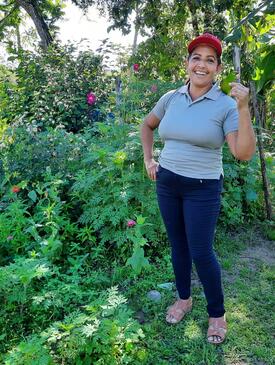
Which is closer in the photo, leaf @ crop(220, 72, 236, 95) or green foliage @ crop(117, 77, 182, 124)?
leaf @ crop(220, 72, 236, 95)

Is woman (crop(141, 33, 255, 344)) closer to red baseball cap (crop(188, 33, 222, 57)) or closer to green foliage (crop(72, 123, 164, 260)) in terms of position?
red baseball cap (crop(188, 33, 222, 57))

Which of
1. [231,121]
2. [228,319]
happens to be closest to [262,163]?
[228,319]

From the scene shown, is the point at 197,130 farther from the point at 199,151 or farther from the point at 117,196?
the point at 117,196

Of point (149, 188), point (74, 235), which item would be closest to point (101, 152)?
point (149, 188)

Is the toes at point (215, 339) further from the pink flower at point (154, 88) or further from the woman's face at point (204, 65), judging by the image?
the pink flower at point (154, 88)

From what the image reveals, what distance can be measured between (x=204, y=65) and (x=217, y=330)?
1725 millimetres

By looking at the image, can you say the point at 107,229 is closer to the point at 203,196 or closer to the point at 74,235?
the point at 74,235

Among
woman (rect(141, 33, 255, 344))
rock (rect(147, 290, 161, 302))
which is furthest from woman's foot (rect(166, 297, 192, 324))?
woman (rect(141, 33, 255, 344))

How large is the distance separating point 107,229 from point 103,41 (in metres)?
4.58

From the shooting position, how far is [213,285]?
2557mm

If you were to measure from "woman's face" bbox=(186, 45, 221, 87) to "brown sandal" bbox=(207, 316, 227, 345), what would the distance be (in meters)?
1.57

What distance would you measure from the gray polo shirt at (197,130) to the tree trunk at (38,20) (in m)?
8.71

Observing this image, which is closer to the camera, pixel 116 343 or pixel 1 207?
pixel 116 343

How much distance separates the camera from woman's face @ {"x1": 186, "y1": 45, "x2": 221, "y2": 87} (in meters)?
2.29
